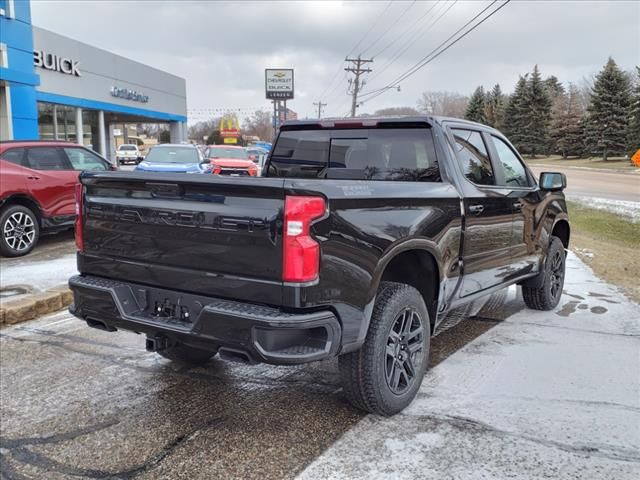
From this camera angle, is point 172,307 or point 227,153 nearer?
point 172,307

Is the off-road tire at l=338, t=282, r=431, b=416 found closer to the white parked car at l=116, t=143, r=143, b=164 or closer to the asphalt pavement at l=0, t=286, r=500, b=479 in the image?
the asphalt pavement at l=0, t=286, r=500, b=479

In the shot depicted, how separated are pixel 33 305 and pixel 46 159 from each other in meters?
4.18

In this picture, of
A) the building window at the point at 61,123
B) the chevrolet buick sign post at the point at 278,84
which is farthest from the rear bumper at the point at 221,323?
the chevrolet buick sign post at the point at 278,84

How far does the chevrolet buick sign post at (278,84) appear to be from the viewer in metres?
65.0

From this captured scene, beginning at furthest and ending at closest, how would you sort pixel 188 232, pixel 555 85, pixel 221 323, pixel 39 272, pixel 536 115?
pixel 555 85 → pixel 536 115 → pixel 39 272 → pixel 188 232 → pixel 221 323

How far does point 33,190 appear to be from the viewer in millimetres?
8633

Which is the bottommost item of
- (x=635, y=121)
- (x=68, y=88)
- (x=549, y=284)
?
(x=549, y=284)

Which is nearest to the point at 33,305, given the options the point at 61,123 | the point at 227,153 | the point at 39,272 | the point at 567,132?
the point at 39,272

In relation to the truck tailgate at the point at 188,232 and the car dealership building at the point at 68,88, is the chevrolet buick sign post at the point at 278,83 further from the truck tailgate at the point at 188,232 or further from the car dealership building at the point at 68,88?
the truck tailgate at the point at 188,232

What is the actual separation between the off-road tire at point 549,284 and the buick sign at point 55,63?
25.9m

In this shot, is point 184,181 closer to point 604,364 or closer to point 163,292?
point 163,292

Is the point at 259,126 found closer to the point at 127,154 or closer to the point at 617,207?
the point at 127,154

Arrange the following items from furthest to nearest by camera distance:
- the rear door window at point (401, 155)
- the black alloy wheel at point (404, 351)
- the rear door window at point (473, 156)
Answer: the rear door window at point (473, 156), the rear door window at point (401, 155), the black alloy wheel at point (404, 351)

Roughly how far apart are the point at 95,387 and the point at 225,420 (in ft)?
3.74
